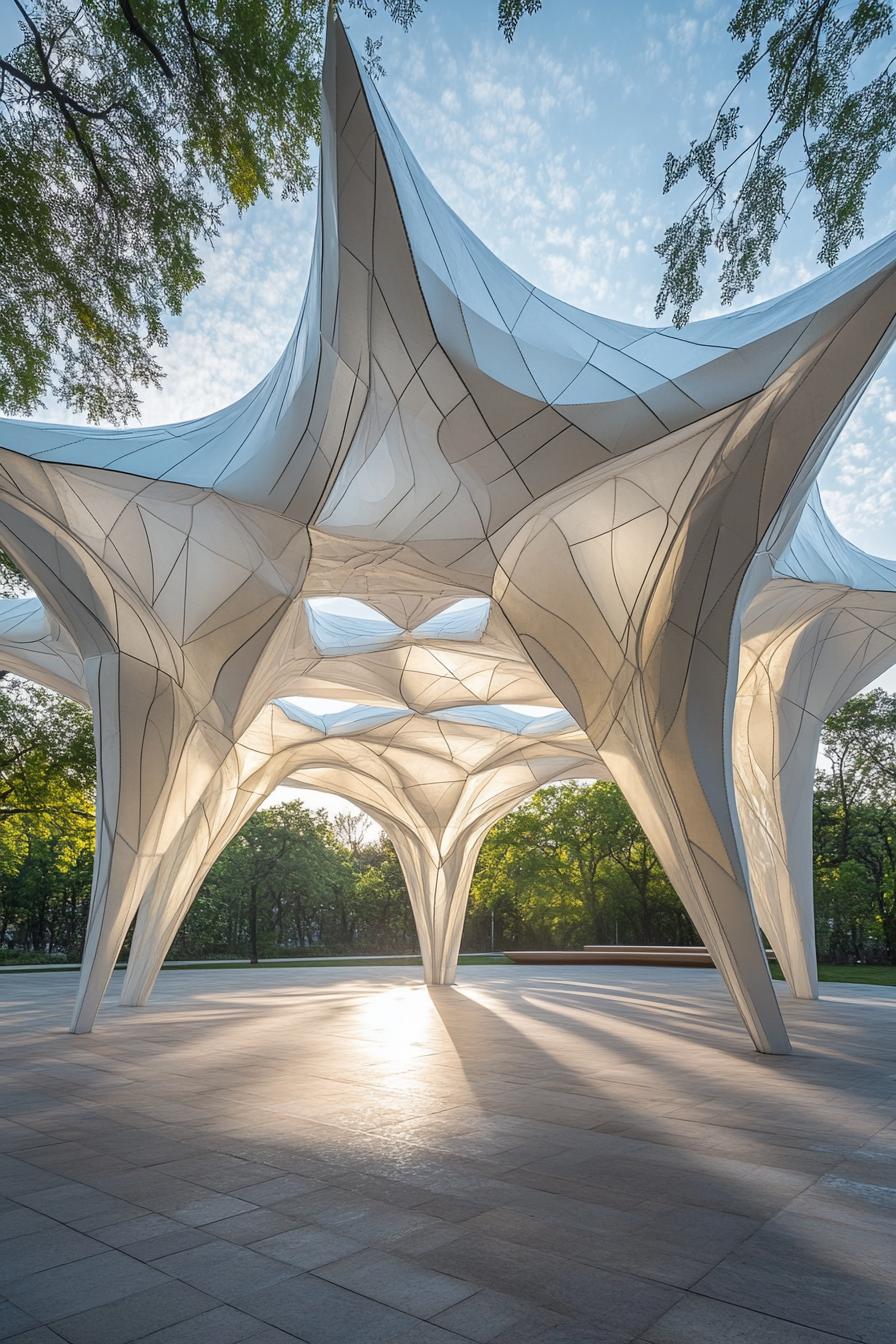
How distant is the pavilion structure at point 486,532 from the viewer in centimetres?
969

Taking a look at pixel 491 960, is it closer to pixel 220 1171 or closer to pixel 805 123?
pixel 220 1171

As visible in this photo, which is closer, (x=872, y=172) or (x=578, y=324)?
(x=872, y=172)

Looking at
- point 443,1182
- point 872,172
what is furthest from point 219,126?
point 443,1182

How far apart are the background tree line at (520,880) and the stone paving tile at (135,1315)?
26.0 metres

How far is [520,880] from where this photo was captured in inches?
1950

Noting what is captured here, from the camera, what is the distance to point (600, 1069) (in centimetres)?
1042

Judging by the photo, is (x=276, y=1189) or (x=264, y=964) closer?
(x=276, y=1189)

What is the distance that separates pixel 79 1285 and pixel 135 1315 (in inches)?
20.7

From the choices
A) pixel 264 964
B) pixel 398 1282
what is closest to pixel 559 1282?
pixel 398 1282

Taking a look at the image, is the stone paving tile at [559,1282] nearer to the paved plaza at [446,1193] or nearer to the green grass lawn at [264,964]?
the paved plaza at [446,1193]

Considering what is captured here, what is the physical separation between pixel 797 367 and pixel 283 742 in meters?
19.7

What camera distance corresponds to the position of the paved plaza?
12.7 feet

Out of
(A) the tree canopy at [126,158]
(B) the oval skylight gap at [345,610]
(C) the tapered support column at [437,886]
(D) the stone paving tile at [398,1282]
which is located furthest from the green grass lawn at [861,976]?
(A) the tree canopy at [126,158]

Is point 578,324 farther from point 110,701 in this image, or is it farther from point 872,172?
point 110,701
